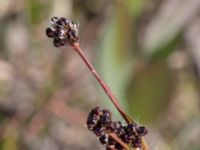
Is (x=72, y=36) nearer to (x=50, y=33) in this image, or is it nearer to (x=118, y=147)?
(x=50, y=33)

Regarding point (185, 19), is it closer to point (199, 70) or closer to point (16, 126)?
point (199, 70)

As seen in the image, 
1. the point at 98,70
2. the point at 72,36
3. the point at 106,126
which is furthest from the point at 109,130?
the point at 98,70

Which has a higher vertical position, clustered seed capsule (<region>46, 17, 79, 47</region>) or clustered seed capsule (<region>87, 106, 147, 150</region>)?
clustered seed capsule (<region>46, 17, 79, 47</region>)

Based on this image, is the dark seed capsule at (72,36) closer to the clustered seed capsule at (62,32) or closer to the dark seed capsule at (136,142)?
the clustered seed capsule at (62,32)

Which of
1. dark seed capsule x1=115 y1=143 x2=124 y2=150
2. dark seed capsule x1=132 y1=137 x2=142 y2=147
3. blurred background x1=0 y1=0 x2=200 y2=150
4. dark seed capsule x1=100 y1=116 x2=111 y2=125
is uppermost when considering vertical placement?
dark seed capsule x1=100 y1=116 x2=111 y2=125

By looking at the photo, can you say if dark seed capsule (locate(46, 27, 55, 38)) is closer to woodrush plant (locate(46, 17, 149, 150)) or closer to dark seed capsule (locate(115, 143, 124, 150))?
woodrush plant (locate(46, 17, 149, 150))

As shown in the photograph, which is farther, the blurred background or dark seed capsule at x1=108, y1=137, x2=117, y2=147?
the blurred background

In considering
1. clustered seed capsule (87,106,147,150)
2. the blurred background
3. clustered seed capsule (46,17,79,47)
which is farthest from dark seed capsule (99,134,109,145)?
the blurred background
